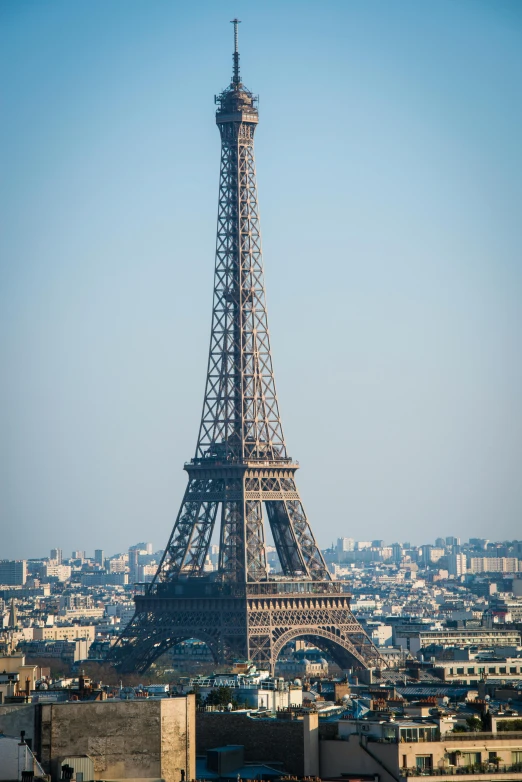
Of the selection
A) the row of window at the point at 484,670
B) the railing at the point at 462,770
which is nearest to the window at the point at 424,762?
the railing at the point at 462,770

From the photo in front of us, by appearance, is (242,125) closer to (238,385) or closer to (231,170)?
(231,170)

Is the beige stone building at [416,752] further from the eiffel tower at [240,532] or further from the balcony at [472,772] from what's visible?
the eiffel tower at [240,532]

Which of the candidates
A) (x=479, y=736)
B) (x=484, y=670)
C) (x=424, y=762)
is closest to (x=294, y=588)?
(x=484, y=670)

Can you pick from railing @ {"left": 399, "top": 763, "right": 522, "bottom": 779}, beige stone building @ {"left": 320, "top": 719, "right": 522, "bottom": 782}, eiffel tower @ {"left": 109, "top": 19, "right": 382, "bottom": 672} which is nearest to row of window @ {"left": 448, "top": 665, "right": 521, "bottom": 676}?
eiffel tower @ {"left": 109, "top": 19, "right": 382, "bottom": 672}

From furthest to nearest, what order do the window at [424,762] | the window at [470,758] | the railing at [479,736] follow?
the railing at [479,736], the window at [470,758], the window at [424,762]

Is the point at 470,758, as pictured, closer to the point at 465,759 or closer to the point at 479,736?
the point at 465,759

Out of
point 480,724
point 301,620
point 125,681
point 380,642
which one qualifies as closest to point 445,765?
point 480,724

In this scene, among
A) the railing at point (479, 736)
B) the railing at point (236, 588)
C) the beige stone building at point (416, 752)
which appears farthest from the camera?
the railing at point (236, 588)
